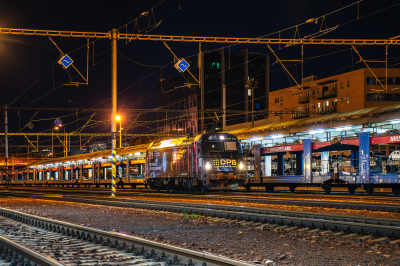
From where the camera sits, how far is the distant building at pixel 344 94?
2537 inches

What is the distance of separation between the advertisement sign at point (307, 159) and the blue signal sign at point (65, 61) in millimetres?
12931

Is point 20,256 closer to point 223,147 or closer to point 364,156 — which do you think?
point 364,156

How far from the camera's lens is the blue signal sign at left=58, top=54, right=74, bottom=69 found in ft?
69.8

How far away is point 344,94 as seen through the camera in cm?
6894

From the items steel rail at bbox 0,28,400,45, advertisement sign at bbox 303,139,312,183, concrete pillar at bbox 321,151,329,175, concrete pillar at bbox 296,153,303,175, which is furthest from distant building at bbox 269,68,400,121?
concrete pillar at bbox 321,151,329,175

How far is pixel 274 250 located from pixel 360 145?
575 inches

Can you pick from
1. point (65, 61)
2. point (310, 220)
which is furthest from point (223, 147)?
point (310, 220)

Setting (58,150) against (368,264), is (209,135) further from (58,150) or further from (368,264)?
(58,150)

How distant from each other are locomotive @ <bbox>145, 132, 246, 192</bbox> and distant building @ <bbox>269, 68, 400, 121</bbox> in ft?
110

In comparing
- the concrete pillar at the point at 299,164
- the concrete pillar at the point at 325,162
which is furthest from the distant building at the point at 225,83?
the concrete pillar at the point at 325,162

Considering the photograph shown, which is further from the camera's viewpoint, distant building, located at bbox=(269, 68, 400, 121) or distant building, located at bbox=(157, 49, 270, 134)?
distant building, located at bbox=(157, 49, 270, 134)

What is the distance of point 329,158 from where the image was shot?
22766 mm

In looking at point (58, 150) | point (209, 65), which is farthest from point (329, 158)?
point (58, 150)

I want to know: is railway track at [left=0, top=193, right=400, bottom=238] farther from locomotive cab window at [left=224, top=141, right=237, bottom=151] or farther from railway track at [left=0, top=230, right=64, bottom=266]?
locomotive cab window at [left=224, top=141, right=237, bottom=151]
